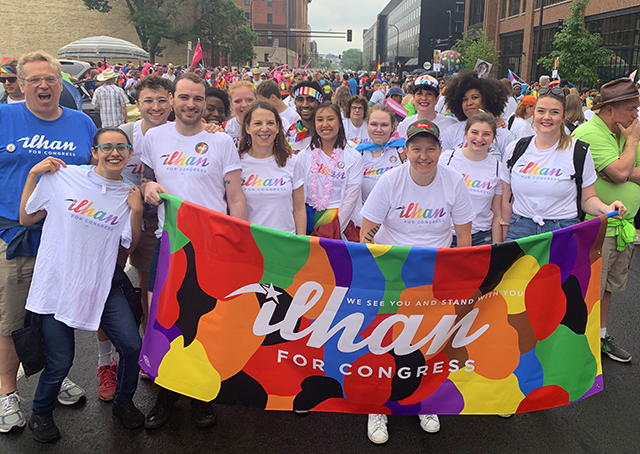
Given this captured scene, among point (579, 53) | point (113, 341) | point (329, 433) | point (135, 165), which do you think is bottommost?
point (329, 433)

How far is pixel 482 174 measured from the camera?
425cm

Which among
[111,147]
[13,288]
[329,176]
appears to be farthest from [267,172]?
[13,288]

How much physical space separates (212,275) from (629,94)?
340 centimetres

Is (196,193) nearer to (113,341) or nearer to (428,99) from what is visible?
(113,341)

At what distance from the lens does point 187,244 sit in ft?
10.6

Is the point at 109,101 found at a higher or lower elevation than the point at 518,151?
higher

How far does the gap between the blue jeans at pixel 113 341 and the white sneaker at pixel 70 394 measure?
368mm

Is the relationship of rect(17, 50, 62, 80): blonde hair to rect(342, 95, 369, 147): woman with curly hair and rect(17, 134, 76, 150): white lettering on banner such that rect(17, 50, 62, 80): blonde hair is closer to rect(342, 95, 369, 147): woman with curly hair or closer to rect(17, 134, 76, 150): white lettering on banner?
rect(17, 134, 76, 150): white lettering on banner

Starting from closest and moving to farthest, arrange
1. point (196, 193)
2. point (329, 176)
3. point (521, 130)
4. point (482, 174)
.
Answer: point (196, 193)
point (482, 174)
point (329, 176)
point (521, 130)

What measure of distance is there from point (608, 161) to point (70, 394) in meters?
4.38

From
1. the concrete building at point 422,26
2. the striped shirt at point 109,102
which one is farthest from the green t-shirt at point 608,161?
the concrete building at point 422,26

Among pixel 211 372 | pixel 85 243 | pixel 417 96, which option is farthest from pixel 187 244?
pixel 417 96

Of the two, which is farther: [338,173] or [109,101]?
[109,101]

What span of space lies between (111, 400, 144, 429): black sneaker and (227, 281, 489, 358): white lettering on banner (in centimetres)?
107
